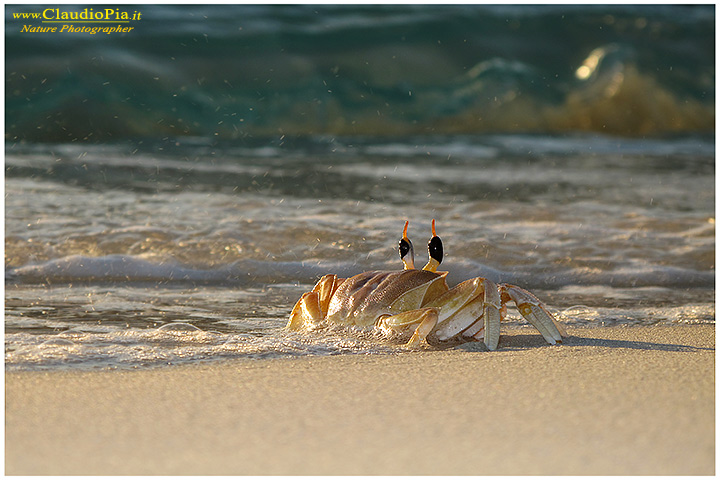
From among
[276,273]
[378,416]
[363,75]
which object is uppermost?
[363,75]

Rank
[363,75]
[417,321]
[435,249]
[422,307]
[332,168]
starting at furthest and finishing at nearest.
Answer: [363,75]
[332,168]
[435,249]
[422,307]
[417,321]

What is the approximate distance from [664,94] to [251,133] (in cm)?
750

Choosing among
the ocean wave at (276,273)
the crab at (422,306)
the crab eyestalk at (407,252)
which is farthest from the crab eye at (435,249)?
the ocean wave at (276,273)

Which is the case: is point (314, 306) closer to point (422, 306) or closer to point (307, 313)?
point (307, 313)

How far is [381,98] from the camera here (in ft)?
46.0

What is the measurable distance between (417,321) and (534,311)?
0.44 meters

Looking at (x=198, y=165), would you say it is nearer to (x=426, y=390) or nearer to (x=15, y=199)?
(x=15, y=199)

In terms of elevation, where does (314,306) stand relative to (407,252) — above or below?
below

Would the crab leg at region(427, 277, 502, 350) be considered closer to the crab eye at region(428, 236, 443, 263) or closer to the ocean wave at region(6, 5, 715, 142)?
the crab eye at region(428, 236, 443, 263)

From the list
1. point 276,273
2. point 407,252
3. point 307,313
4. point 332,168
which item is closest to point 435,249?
point 407,252

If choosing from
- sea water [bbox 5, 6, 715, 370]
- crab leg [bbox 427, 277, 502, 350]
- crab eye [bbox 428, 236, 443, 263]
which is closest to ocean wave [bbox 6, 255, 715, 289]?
sea water [bbox 5, 6, 715, 370]

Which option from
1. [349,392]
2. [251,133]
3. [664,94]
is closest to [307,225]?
[349,392]

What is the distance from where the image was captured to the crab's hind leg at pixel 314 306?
11.0ft

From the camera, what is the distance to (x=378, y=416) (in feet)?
7.16
